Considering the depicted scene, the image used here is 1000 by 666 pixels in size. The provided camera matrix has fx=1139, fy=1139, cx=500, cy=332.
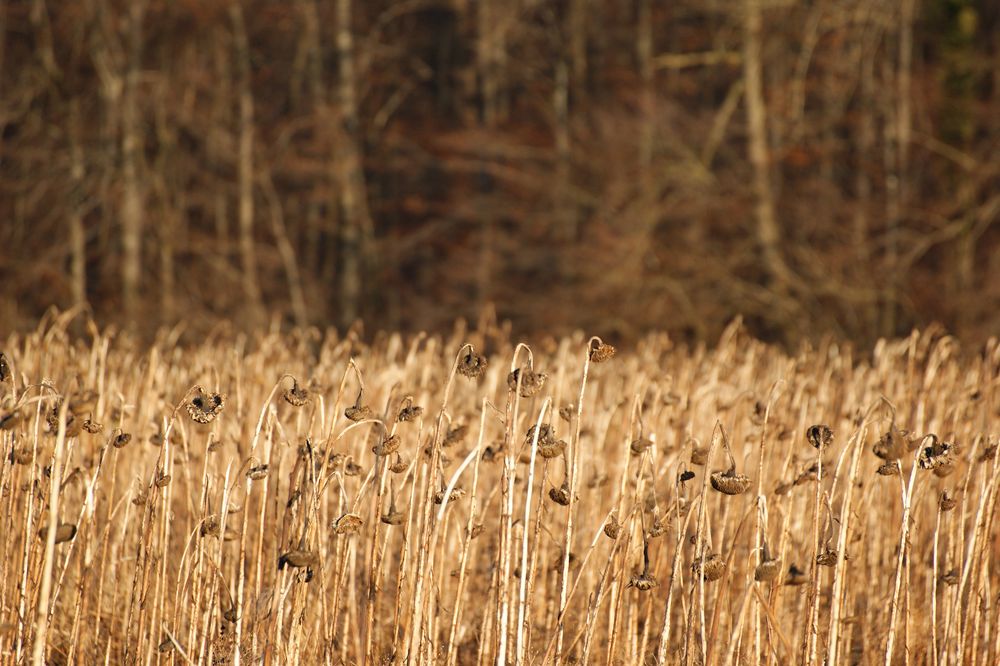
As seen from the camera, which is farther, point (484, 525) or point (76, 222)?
point (76, 222)

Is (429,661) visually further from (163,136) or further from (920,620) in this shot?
(163,136)

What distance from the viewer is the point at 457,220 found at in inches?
637

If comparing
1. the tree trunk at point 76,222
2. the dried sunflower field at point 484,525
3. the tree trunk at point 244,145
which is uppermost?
the tree trunk at point 244,145

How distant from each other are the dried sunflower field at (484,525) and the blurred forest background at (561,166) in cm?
704

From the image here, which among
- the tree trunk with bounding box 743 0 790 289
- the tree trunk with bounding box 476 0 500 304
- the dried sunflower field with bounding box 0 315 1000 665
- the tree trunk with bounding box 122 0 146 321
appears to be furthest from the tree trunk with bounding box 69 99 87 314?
the dried sunflower field with bounding box 0 315 1000 665

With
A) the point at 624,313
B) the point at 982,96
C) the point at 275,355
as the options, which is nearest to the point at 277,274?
the point at 624,313

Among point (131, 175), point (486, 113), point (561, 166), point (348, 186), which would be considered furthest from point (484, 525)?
point (486, 113)

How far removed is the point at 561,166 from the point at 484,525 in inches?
426

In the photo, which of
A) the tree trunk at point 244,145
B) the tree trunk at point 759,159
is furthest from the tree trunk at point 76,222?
the tree trunk at point 759,159

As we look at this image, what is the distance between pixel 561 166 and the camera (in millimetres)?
13719

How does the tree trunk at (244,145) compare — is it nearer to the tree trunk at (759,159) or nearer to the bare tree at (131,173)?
the bare tree at (131,173)

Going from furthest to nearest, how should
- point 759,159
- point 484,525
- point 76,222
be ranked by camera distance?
point 76,222, point 759,159, point 484,525

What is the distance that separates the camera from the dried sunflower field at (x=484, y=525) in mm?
2154

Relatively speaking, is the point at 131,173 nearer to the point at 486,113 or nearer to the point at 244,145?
the point at 244,145
